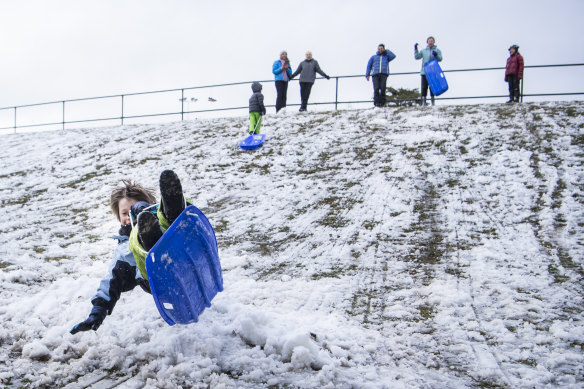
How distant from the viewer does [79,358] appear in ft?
7.57

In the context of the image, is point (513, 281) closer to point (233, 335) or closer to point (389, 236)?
point (389, 236)

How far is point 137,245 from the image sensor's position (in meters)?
2.30

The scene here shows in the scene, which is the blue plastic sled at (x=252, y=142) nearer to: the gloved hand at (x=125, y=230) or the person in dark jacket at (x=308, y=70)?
the person in dark jacket at (x=308, y=70)

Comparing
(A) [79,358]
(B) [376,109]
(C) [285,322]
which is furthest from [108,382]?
(B) [376,109]

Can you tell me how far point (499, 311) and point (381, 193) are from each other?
10.3 feet

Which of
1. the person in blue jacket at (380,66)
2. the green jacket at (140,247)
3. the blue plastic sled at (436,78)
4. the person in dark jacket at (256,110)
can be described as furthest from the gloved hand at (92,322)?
the blue plastic sled at (436,78)

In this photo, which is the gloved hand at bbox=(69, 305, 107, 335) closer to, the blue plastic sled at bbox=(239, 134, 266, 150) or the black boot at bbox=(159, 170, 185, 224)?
the black boot at bbox=(159, 170, 185, 224)

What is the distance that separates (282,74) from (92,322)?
31.8 feet

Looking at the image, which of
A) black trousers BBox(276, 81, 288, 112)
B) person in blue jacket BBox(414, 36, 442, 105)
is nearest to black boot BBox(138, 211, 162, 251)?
black trousers BBox(276, 81, 288, 112)

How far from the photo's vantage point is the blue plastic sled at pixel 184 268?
7.05 ft

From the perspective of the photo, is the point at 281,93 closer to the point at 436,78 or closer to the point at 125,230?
the point at 436,78

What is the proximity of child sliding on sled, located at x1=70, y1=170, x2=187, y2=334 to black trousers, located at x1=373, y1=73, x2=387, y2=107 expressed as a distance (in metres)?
8.96

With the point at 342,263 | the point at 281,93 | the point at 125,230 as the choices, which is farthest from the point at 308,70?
the point at 125,230

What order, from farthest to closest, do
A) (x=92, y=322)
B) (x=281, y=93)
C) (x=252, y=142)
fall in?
1. (x=281, y=93)
2. (x=252, y=142)
3. (x=92, y=322)
